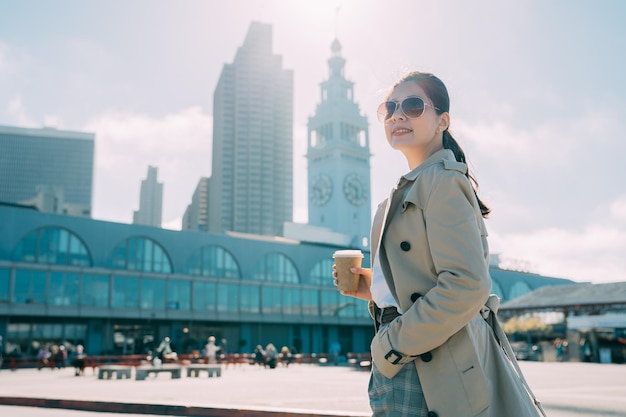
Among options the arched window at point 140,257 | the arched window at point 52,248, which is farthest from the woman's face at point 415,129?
the arched window at point 140,257

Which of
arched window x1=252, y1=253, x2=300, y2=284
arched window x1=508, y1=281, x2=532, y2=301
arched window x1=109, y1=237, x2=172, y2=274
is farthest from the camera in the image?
arched window x1=508, y1=281, x2=532, y2=301

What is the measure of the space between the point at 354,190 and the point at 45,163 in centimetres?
9337

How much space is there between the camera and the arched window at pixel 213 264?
5317cm

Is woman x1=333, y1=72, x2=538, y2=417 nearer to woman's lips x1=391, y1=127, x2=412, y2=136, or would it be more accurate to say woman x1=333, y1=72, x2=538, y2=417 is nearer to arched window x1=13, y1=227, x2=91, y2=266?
woman's lips x1=391, y1=127, x2=412, y2=136

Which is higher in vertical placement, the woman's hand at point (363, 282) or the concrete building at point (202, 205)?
the concrete building at point (202, 205)

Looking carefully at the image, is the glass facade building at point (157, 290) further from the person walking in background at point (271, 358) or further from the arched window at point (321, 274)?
the person walking in background at point (271, 358)

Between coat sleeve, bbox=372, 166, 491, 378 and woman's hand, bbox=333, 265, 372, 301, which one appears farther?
woman's hand, bbox=333, 265, 372, 301

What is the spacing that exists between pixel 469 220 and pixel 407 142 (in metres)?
0.51

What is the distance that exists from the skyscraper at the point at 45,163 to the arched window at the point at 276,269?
368 feet

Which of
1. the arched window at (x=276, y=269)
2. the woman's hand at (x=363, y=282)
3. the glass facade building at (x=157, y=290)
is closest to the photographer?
the woman's hand at (x=363, y=282)

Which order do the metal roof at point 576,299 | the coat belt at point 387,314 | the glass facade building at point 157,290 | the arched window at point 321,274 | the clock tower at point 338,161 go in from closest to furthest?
the coat belt at point 387,314
the metal roof at point 576,299
the glass facade building at point 157,290
the arched window at point 321,274
the clock tower at point 338,161

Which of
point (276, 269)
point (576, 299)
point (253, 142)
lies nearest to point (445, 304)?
point (576, 299)

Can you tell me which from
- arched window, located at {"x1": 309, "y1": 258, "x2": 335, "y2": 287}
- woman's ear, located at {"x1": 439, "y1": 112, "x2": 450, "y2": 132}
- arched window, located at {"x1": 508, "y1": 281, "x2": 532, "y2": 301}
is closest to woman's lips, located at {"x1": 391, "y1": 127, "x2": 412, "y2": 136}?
woman's ear, located at {"x1": 439, "y1": 112, "x2": 450, "y2": 132}

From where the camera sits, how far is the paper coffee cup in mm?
2605
